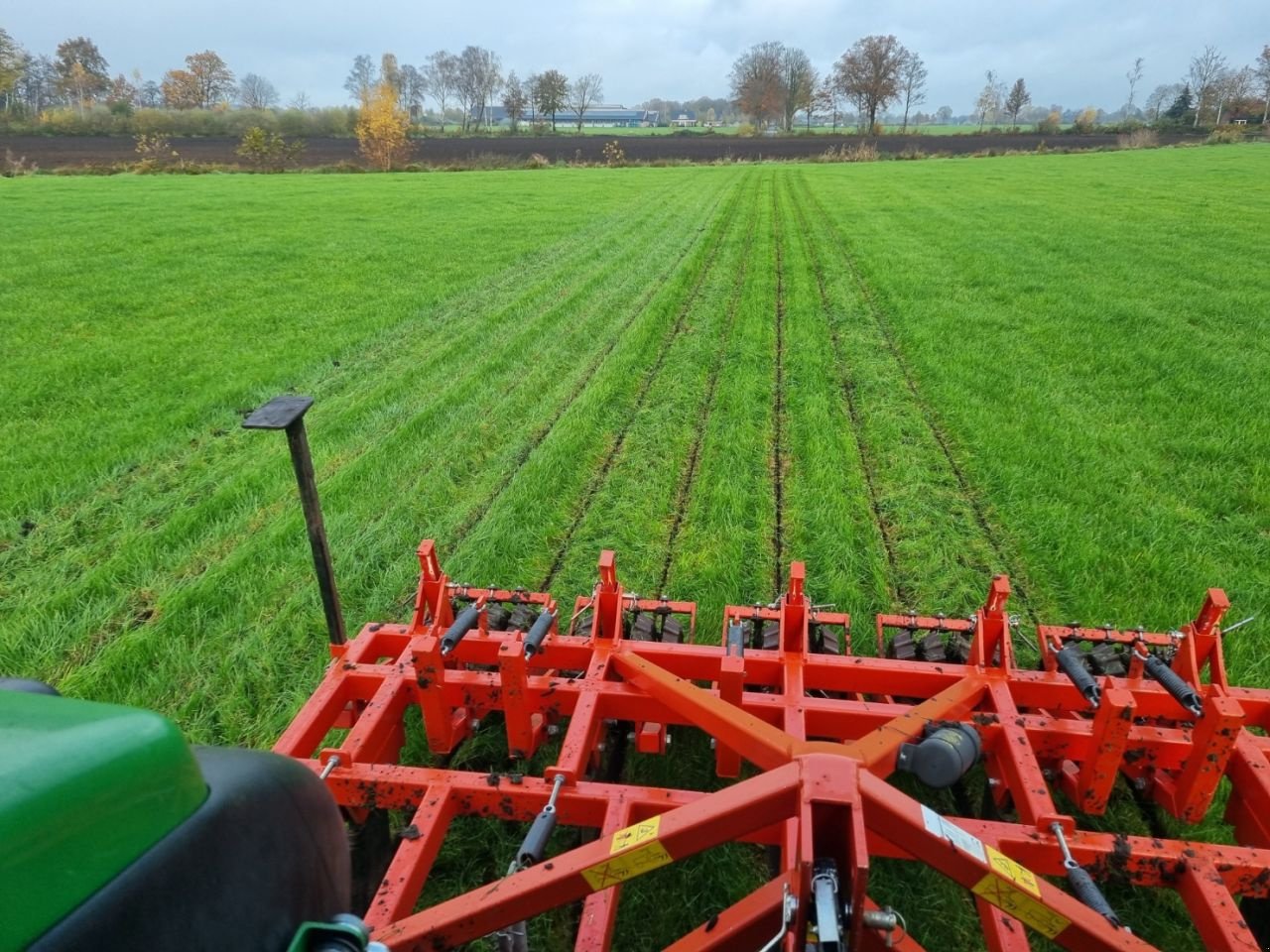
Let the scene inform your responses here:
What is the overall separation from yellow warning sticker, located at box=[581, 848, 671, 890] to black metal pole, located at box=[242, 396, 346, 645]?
1694 mm

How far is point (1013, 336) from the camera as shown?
10.2 meters

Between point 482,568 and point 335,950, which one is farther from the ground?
point 335,950

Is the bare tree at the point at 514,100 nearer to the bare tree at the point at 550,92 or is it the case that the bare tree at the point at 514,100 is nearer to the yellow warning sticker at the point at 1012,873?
the bare tree at the point at 550,92

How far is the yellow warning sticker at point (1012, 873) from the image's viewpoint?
1.92m

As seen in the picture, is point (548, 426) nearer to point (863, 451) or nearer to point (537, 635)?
point (863, 451)

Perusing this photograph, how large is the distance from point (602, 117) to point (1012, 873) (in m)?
152

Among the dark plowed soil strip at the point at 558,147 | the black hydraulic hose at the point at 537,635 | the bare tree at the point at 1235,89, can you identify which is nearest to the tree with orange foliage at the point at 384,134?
the dark plowed soil strip at the point at 558,147

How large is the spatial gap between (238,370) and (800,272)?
9.51 metres

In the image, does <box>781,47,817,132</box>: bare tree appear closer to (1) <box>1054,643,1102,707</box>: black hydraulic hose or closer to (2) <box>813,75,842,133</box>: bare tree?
(2) <box>813,75,842,133</box>: bare tree

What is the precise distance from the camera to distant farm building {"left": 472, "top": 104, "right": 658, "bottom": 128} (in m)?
111

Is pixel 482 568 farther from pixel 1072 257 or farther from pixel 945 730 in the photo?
pixel 1072 257

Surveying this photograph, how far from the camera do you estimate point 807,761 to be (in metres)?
2.08

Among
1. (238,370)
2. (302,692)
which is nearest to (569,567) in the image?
(302,692)

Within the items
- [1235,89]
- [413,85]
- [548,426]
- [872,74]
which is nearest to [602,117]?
[413,85]
